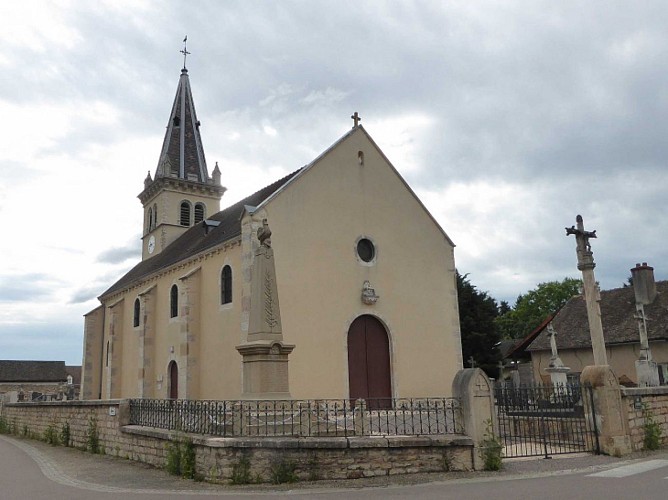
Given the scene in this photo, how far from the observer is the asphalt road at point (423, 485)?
26.0 feet

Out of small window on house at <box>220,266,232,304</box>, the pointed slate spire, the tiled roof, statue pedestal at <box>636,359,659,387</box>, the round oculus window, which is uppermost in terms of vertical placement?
the pointed slate spire

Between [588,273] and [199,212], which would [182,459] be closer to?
[588,273]

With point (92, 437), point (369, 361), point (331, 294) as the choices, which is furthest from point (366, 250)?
point (92, 437)

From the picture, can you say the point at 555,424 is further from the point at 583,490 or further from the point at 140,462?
the point at 140,462

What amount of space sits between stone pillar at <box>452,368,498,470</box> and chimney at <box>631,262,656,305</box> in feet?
65.0

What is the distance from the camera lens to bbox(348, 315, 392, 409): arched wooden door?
19.0 m

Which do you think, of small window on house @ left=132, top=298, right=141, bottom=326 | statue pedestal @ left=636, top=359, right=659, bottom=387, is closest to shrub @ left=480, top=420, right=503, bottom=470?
statue pedestal @ left=636, top=359, right=659, bottom=387

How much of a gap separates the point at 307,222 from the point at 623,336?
16.2 meters

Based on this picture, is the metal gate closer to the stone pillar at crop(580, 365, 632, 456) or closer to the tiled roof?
the stone pillar at crop(580, 365, 632, 456)

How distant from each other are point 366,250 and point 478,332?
50.5 ft

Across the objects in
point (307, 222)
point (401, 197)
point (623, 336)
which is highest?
point (401, 197)

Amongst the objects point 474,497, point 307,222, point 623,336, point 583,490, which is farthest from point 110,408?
point 623,336

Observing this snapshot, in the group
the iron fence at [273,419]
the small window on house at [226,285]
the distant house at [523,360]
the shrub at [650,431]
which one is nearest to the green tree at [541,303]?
the distant house at [523,360]

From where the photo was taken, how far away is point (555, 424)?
13.0 metres
